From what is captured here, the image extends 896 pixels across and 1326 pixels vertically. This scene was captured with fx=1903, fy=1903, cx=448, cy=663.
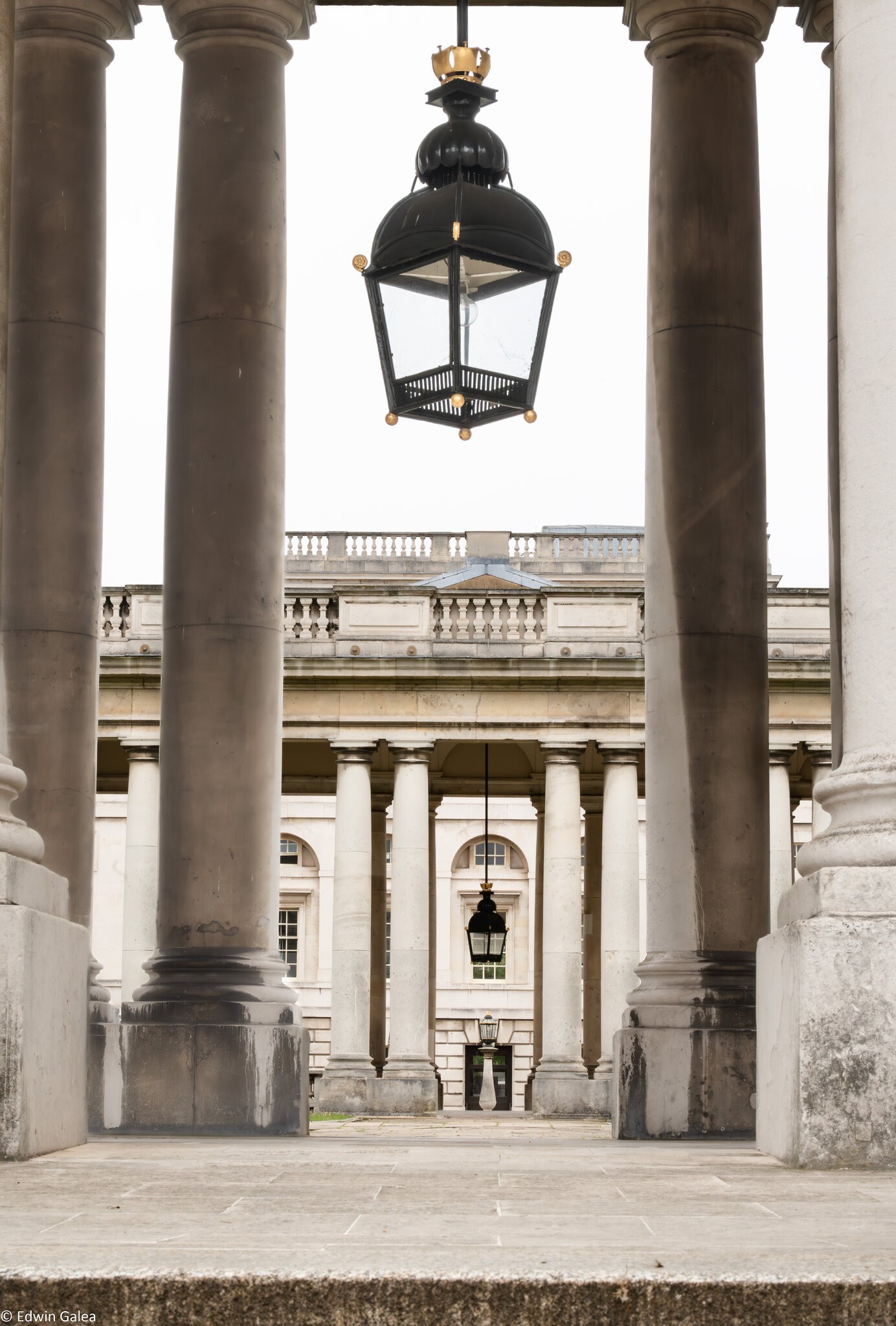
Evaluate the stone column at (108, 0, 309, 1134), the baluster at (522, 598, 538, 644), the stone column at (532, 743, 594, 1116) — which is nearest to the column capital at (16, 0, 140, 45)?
the stone column at (108, 0, 309, 1134)

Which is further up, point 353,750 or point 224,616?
point 353,750

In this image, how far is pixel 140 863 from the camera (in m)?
127

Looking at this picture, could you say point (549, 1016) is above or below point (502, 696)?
below

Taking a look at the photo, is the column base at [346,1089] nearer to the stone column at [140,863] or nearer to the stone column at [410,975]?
the stone column at [410,975]

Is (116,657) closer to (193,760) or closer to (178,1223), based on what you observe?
(193,760)

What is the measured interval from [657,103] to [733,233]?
14.9 ft

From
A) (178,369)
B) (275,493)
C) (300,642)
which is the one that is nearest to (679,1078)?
(275,493)

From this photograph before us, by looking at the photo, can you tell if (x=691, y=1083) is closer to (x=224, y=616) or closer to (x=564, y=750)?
(x=224, y=616)

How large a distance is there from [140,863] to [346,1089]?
20319 mm

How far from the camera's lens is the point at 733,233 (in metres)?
52.9

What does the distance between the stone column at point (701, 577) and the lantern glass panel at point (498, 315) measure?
8.27 m

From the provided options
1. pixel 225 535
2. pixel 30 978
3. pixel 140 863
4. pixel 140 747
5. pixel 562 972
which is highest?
pixel 225 535

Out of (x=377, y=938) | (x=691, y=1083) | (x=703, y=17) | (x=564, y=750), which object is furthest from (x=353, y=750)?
(x=691, y=1083)

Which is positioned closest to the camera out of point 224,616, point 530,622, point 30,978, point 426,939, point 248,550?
point 30,978
